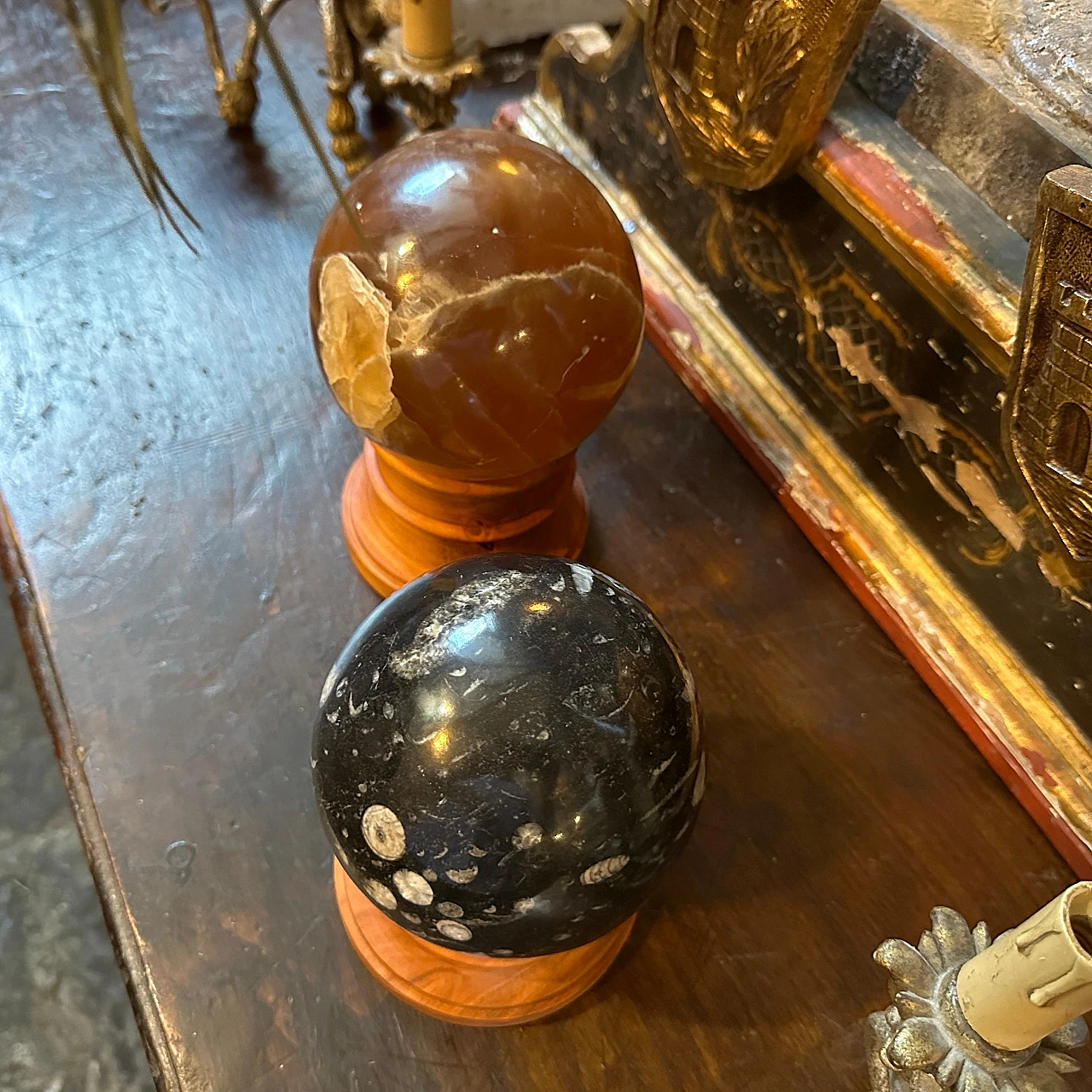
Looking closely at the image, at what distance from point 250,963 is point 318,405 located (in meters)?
0.43

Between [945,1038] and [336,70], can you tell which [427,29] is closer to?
[336,70]

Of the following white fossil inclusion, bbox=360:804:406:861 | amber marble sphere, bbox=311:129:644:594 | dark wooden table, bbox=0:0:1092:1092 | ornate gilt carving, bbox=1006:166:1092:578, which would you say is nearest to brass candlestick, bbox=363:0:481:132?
dark wooden table, bbox=0:0:1092:1092

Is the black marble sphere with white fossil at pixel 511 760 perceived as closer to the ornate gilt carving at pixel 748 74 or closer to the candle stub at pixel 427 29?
the ornate gilt carving at pixel 748 74

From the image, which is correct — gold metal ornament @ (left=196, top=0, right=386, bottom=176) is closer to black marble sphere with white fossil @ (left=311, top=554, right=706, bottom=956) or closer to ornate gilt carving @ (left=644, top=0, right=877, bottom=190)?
ornate gilt carving @ (left=644, top=0, right=877, bottom=190)

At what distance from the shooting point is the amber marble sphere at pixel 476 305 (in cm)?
52

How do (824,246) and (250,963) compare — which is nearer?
(250,963)

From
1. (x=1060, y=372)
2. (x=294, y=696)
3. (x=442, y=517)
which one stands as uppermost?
(x=1060, y=372)

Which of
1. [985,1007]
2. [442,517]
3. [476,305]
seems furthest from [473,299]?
[985,1007]

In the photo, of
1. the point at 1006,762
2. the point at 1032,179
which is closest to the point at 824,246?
the point at 1032,179

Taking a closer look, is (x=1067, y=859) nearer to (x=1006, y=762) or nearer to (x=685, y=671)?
(x=1006, y=762)

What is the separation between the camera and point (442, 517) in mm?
680

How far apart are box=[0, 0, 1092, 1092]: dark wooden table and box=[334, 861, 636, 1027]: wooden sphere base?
0.06 ft

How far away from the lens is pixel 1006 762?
2.15 ft

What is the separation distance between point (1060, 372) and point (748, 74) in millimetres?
279
